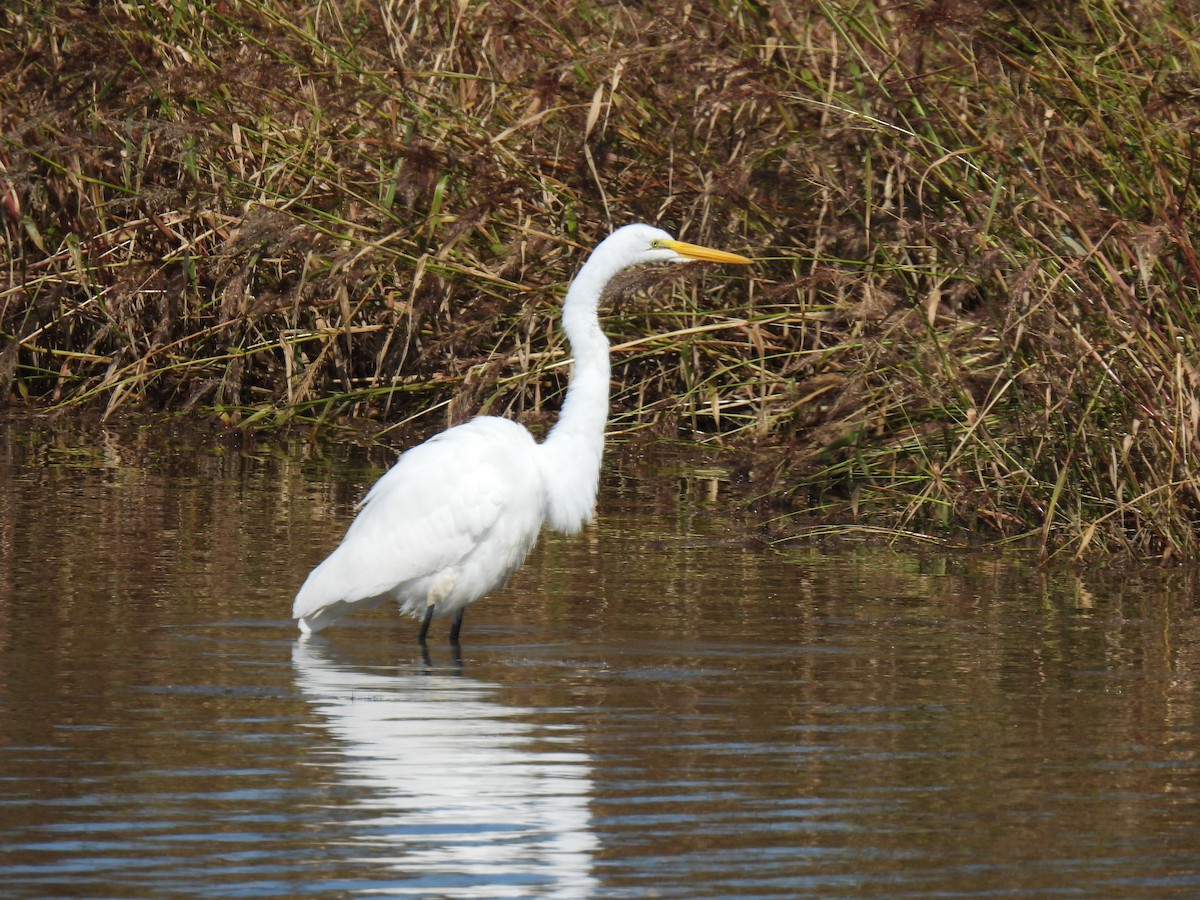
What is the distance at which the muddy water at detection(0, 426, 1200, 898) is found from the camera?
3.34 m

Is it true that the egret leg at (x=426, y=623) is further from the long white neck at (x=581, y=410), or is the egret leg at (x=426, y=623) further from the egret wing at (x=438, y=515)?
the long white neck at (x=581, y=410)

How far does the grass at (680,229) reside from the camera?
6441 mm

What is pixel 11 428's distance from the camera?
32.6 ft

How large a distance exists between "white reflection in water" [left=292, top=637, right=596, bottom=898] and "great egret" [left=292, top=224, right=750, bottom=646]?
626 millimetres

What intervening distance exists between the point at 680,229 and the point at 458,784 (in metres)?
5.22

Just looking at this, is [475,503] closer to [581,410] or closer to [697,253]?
[581,410]

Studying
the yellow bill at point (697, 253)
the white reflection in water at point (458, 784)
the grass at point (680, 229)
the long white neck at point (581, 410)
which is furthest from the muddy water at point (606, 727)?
the yellow bill at point (697, 253)

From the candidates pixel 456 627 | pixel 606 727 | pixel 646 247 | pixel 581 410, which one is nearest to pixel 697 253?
pixel 646 247

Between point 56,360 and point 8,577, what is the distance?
4667mm

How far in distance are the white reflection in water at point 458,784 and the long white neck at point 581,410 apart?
1052 mm

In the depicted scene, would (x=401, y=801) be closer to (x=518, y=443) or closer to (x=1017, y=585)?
(x=518, y=443)

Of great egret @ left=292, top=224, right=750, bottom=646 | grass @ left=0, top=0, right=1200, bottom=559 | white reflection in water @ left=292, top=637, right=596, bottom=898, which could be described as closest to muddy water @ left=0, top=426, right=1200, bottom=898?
white reflection in water @ left=292, top=637, right=596, bottom=898

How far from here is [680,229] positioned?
8.78 meters

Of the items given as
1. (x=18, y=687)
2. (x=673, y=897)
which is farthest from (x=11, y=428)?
(x=673, y=897)
